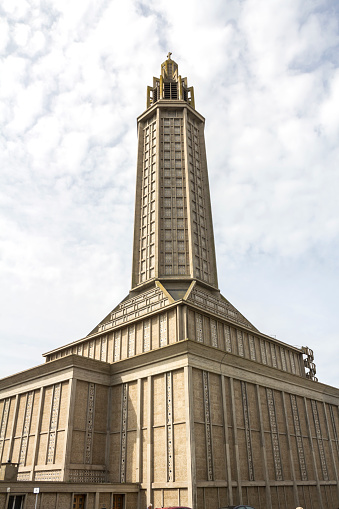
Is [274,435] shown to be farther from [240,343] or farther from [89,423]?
[89,423]

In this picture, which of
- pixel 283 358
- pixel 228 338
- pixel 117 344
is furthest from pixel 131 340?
pixel 283 358

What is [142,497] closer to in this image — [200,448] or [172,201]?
[200,448]

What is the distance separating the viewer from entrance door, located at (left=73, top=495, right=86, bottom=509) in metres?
31.0

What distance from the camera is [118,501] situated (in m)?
33.8

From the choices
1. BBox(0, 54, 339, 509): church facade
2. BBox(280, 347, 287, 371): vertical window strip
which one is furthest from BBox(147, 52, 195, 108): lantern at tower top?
BBox(280, 347, 287, 371): vertical window strip

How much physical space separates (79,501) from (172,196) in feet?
132

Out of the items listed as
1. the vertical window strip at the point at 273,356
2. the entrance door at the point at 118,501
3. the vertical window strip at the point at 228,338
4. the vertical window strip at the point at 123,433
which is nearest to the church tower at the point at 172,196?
the vertical window strip at the point at 228,338

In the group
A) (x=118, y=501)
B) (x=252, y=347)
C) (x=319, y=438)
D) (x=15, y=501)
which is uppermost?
(x=252, y=347)

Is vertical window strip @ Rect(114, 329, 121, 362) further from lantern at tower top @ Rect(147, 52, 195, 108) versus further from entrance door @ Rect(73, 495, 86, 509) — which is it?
lantern at tower top @ Rect(147, 52, 195, 108)

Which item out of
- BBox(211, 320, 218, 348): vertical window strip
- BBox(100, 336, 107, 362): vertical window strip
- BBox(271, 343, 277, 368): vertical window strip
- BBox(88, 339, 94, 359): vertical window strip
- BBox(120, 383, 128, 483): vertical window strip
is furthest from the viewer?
BBox(271, 343, 277, 368): vertical window strip

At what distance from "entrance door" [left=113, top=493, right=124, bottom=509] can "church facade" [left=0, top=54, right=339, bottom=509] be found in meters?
0.08

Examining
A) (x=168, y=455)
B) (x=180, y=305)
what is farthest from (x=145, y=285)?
(x=168, y=455)

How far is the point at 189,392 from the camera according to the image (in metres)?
34.2

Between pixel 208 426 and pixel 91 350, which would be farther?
pixel 91 350
